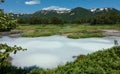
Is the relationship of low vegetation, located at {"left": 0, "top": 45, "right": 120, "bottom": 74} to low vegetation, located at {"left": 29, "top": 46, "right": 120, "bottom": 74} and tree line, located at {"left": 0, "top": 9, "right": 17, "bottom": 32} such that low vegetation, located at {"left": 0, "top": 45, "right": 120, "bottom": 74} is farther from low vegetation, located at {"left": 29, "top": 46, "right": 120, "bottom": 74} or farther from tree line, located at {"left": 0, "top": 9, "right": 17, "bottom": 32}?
tree line, located at {"left": 0, "top": 9, "right": 17, "bottom": 32}

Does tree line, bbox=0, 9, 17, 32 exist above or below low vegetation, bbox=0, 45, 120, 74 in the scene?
above

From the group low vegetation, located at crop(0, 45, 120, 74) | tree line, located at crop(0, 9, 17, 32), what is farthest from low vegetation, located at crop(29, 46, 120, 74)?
tree line, located at crop(0, 9, 17, 32)

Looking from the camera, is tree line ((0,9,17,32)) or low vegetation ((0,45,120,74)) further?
tree line ((0,9,17,32))

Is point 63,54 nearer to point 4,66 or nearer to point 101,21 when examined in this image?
point 4,66

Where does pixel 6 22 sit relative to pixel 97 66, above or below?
above

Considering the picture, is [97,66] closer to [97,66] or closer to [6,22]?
[97,66]

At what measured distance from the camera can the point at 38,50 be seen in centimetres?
5791

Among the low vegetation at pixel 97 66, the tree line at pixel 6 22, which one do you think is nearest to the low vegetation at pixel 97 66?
the low vegetation at pixel 97 66

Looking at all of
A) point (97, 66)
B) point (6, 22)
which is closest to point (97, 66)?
point (97, 66)

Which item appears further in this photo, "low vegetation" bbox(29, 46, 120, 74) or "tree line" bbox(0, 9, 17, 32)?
"tree line" bbox(0, 9, 17, 32)

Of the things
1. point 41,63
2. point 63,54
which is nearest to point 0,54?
point 41,63

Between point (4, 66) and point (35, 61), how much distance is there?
59.8ft

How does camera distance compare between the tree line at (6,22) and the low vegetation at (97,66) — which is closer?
the low vegetation at (97,66)

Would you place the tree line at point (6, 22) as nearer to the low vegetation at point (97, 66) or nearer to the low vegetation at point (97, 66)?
the low vegetation at point (97, 66)
